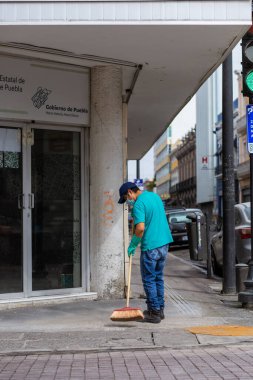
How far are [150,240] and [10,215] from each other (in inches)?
93.8

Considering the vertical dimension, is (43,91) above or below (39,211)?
above

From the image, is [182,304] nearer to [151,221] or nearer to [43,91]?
[151,221]

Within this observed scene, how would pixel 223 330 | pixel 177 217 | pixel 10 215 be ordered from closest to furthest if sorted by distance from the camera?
pixel 223 330
pixel 10 215
pixel 177 217

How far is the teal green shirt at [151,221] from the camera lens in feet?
24.6

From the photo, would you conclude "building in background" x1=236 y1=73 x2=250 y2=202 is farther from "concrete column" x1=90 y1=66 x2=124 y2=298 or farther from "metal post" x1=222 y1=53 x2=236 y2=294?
"concrete column" x1=90 y1=66 x2=124 y2=298

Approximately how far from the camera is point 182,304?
9141 mm

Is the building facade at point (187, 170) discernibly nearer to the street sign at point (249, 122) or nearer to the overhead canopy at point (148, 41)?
the overhead canopy at point (148, 41)

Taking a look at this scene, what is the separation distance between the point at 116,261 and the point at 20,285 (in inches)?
61.3

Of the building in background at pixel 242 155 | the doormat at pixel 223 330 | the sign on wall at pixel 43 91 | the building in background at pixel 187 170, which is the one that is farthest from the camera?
the building in background at pixel 187 170

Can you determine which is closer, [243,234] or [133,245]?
[133,245]

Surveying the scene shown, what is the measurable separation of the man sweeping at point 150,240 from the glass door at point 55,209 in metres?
1.84

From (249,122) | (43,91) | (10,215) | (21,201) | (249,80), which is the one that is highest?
(249,80)

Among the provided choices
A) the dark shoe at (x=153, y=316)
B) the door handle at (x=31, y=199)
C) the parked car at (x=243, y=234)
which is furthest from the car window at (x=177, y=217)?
the dark shoe at (x=153, y=316)

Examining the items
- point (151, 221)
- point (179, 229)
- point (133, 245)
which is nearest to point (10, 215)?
point (133, 245)
